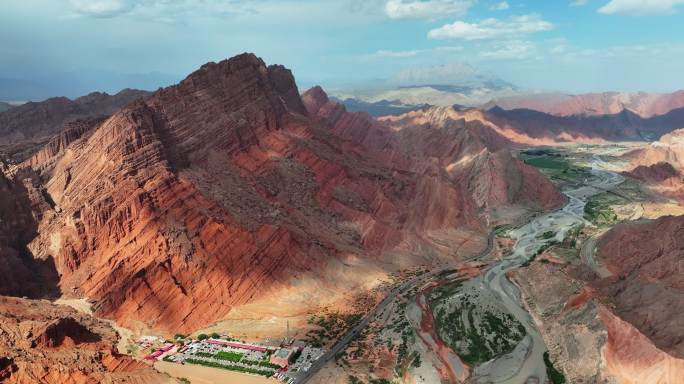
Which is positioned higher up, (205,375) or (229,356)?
Answer: (229,356)

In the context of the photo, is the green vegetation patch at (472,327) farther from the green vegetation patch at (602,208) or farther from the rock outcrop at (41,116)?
the rock outcrop at (41,116)

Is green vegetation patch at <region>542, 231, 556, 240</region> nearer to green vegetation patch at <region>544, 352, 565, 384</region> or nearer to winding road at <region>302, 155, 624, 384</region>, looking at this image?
winding road at <region>302, 155, 624, 384</region>

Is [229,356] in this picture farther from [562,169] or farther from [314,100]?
[562,169]

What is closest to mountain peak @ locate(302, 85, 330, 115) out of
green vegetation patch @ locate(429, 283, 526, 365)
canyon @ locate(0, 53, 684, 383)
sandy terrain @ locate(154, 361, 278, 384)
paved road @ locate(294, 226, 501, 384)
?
canyon @ locate(0, 53, 684, 383)

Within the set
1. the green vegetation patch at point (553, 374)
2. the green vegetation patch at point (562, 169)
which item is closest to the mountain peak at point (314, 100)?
the green vegetation patch at point (562, 169)

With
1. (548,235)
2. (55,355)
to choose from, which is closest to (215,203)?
(55,355)
